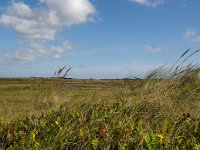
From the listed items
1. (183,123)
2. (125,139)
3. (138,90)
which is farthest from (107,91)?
(125,139)

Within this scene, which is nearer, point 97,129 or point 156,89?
point 97,129

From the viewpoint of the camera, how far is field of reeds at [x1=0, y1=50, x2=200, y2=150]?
5.68 m

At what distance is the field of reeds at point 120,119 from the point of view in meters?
5.68

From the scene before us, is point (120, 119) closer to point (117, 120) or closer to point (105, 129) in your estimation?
point (117, 120)

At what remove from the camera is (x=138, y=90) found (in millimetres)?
8367

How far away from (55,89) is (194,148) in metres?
3.60

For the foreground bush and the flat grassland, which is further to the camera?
the flat grassland

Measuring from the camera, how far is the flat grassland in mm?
5676

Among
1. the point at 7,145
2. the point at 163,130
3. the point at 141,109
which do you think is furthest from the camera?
the point at 141,109

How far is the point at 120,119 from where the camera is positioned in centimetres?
657

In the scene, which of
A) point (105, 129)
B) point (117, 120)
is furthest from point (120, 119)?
point (105, 129)

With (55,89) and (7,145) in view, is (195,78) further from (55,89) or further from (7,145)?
(7,145)

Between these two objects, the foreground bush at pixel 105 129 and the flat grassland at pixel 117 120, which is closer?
the foreground bush at pixel 105 129

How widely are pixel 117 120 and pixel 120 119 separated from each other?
7 centimetres
